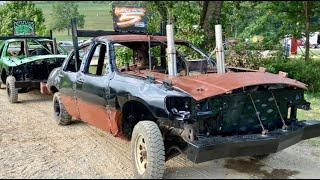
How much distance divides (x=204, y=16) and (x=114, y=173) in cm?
992

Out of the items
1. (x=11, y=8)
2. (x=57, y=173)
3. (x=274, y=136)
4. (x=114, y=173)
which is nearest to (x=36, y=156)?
(x=57, y=173)

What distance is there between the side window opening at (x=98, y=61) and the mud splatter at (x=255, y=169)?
2184mm

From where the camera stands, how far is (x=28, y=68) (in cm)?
1179

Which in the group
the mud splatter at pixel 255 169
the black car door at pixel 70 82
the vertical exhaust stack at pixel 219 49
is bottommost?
the mud splatter at pixel 255 169

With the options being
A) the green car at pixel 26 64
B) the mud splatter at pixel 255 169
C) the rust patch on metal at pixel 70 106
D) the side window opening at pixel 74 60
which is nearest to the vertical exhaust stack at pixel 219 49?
the mud splatter at pixel 255 169

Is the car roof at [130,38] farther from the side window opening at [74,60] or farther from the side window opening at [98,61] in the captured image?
the side window opening at [74,60]

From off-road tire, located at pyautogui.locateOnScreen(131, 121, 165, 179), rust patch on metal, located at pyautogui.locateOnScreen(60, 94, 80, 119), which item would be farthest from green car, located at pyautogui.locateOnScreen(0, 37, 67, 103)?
off-road tire, located at pyautogui.locateOnScreen(131, 121, 165, 179)

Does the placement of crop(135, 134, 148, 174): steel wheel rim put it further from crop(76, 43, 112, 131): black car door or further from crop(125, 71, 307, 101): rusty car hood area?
crop(76, 43, 112, 131): black car door

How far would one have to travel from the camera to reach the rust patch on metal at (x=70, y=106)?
25.1 ft

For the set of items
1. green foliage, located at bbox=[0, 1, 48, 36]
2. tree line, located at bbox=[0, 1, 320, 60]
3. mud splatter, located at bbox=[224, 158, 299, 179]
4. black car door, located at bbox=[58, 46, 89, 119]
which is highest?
green foliage, located at bbox=[0, 1, 48, 36]

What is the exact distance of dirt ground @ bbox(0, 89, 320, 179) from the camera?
227 inches

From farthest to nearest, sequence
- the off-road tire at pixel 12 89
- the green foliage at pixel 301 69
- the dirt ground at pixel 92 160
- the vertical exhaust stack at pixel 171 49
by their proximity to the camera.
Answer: the green foliage at pixel 301 69 → the off-road tire at pixel 12 89 → the dirt ground at pixel 92 160 → the vertical exhaust stack at pixel 171 49

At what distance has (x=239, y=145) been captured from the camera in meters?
5.00

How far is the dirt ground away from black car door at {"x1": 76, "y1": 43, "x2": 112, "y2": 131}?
0.44 meters
